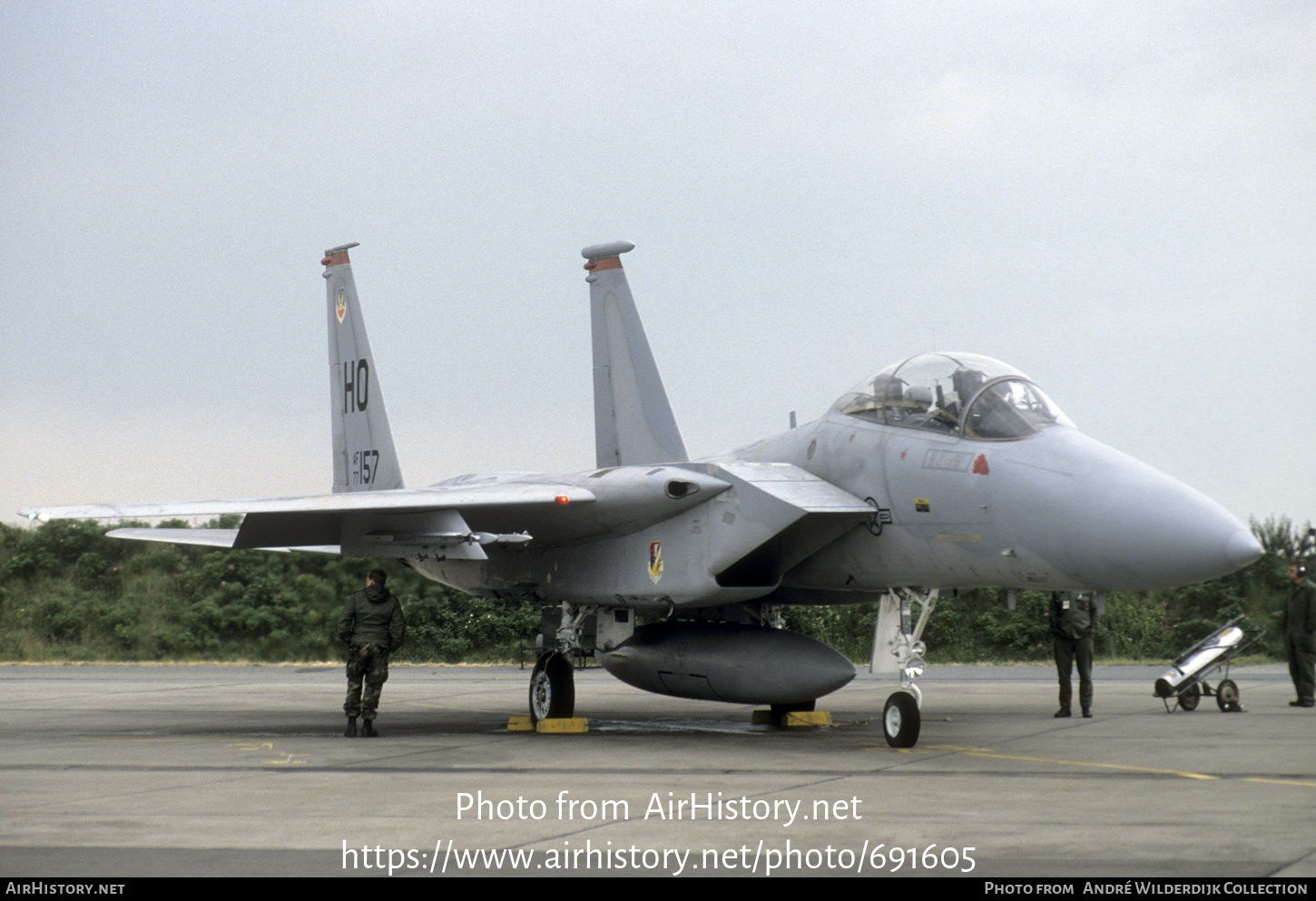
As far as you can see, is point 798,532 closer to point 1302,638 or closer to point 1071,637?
point 1071,637

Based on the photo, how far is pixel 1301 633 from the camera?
44.6ft

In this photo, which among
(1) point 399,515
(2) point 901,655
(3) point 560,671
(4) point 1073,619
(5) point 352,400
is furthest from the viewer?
(5) point 352,400

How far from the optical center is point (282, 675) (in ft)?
71.4

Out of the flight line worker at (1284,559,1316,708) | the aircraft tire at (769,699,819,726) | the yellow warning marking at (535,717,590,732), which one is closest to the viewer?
the yellow warning marking at (535,717,590,732)

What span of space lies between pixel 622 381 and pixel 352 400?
3437mm

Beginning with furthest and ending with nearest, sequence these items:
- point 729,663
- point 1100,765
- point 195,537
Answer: point 195,537, point 729,663, point 1100,765

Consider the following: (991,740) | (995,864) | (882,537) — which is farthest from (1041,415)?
(995,864)

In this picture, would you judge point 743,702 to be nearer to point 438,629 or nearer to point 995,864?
point 995,864

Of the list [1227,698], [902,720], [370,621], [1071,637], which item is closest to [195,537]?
[370,621]

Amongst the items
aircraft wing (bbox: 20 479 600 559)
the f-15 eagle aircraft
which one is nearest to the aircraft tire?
the f-15 eagle aircraft

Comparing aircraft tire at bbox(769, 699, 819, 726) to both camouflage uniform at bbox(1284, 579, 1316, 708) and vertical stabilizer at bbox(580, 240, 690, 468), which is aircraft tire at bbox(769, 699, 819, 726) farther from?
camouflage uniform at bbox(1284, 579, 1316, 708)

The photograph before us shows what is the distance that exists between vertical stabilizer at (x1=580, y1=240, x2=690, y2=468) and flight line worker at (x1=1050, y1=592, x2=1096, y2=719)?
4.53 metres

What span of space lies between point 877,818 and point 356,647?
20.4 ft

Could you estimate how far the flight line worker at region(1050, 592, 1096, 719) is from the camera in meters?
12.5
